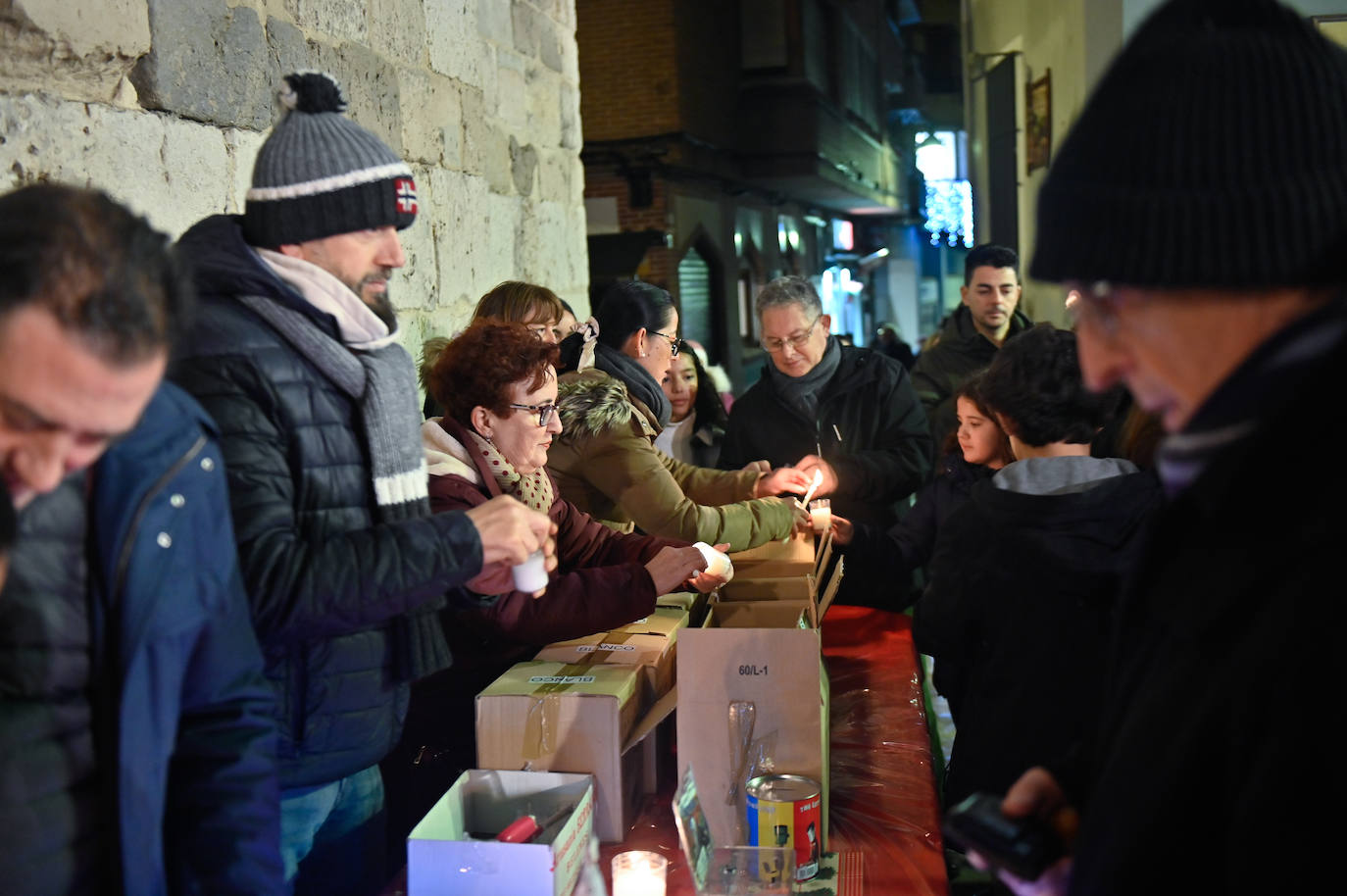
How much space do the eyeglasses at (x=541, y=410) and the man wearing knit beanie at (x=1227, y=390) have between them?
1578mm

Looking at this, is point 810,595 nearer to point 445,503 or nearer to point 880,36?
Result: point 445,503

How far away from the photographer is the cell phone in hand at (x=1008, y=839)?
1.20 metres

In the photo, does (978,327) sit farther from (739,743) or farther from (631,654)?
(739,743)

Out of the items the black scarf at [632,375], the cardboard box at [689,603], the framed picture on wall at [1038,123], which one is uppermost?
the framed picture on wall at [1038,123]

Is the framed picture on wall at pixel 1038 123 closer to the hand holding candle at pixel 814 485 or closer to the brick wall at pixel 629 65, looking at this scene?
the hand holding candle at pixel 814 485

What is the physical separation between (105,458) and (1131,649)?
1.19m

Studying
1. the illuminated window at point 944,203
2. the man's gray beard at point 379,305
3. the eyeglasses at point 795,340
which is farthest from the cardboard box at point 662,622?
the illuminated window at point 944,203

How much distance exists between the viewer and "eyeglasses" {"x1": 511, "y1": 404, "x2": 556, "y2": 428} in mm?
2449

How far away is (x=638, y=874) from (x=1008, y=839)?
0.78 m

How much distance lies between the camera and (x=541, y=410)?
2480 mm

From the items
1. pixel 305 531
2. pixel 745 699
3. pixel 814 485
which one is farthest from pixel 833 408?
pixel 305 531

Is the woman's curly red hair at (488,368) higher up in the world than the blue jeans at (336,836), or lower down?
higher up

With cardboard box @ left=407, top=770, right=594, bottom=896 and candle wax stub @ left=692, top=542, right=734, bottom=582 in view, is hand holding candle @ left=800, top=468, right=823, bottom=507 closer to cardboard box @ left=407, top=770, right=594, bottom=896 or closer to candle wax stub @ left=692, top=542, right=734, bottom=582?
candle wax stub @ left=692, top=542, right=734, bottom=582

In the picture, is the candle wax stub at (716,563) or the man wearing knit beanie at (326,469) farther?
the candle wax stub at (716,563)
